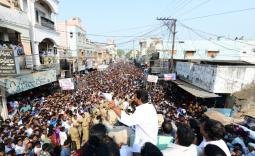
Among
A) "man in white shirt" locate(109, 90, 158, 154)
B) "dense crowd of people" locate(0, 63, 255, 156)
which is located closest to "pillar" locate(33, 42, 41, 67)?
"dense crowd of people" locate(0, 63, 255, 156)

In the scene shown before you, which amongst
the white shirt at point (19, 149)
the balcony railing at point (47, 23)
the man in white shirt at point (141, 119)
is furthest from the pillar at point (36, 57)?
the man in white shirt at point (141, 119)

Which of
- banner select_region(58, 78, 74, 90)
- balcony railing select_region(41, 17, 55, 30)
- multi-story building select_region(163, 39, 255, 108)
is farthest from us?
balcony railing select_region(41, 17, 55, 30)

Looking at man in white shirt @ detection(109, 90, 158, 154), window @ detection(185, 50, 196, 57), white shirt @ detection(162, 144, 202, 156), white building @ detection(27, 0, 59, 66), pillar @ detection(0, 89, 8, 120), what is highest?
white building @ detection(27, 0, 59, 66)

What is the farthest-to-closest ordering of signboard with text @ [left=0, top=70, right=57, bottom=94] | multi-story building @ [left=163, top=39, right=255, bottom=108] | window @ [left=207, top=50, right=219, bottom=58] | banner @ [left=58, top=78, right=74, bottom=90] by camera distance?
window @ [left=207, top=50, right=219, bottom=58]
multi-story building @ [left=163, top=39, right=255, bottom=108]
banner @ [left=58, top=78, right=74, bottom=90]
signboard with text @ [left=0, top=70, right=57, bottom=94]

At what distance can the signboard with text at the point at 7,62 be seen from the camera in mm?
10633

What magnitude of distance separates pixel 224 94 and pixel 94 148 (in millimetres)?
16430

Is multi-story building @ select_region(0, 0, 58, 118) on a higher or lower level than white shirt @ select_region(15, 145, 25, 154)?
higher

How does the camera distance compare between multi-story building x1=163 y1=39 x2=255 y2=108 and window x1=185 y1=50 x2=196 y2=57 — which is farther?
window x1=185 y1=50 x2=196 y2=57

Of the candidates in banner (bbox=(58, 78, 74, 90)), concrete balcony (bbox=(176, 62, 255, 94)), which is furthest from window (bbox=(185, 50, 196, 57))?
banner (bbox=(58, 78, 74, 90))

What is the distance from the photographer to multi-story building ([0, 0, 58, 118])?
1112 centimetres

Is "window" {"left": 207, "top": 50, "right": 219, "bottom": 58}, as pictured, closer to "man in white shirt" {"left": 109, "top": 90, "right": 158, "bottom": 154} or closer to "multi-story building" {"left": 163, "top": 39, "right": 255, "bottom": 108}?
"multi-story building" {"left": 163, "top": 39, "right": 255, "bottom": 108}

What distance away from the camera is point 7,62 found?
426 inches

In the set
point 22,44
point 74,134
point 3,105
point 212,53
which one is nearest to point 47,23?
point 22,44

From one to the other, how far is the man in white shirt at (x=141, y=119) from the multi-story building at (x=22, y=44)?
9.76m
